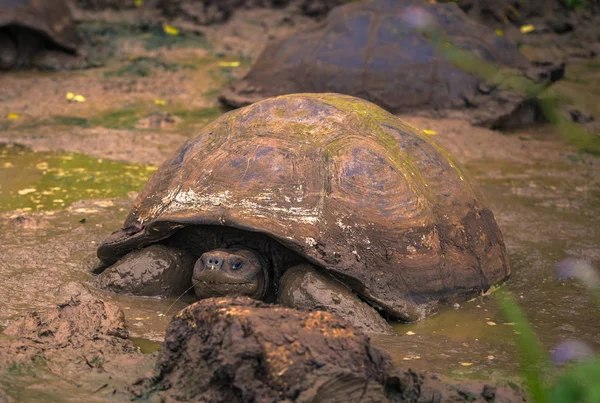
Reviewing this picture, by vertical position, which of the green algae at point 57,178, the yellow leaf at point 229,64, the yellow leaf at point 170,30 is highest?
the yellow leaf at point 170,30

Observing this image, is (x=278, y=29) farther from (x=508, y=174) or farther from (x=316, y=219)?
(x=316, y=219)

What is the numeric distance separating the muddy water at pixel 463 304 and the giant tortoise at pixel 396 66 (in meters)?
1.39

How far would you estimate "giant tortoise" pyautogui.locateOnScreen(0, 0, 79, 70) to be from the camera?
924cm

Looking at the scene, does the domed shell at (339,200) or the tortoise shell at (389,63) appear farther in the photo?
the tortoise shell at (389,63)

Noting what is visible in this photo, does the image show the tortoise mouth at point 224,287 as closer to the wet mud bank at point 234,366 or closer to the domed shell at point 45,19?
the wet mud bank at point 234,366

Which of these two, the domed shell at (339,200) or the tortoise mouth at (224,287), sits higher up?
the domed shell at (339,200)

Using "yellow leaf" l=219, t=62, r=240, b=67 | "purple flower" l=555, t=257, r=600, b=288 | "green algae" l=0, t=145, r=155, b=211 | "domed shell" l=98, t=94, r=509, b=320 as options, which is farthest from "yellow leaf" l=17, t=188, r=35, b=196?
"yellow leaf" l=219, t=62, r=240, b=67

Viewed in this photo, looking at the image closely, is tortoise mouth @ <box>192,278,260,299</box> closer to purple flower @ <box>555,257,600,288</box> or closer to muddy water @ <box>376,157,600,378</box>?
muddy water @ <box>376,157,600,378</box>

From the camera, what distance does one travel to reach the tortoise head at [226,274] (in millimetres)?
3479

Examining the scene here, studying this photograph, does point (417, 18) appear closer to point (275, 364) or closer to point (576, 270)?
point (576, 270)

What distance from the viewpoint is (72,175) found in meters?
5.97

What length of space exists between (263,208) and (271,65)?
5112 mm

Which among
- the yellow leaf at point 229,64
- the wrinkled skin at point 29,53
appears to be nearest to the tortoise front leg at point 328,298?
the yellow leaf at point 229,64

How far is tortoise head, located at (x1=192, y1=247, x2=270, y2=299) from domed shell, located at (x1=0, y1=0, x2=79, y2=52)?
672cm
